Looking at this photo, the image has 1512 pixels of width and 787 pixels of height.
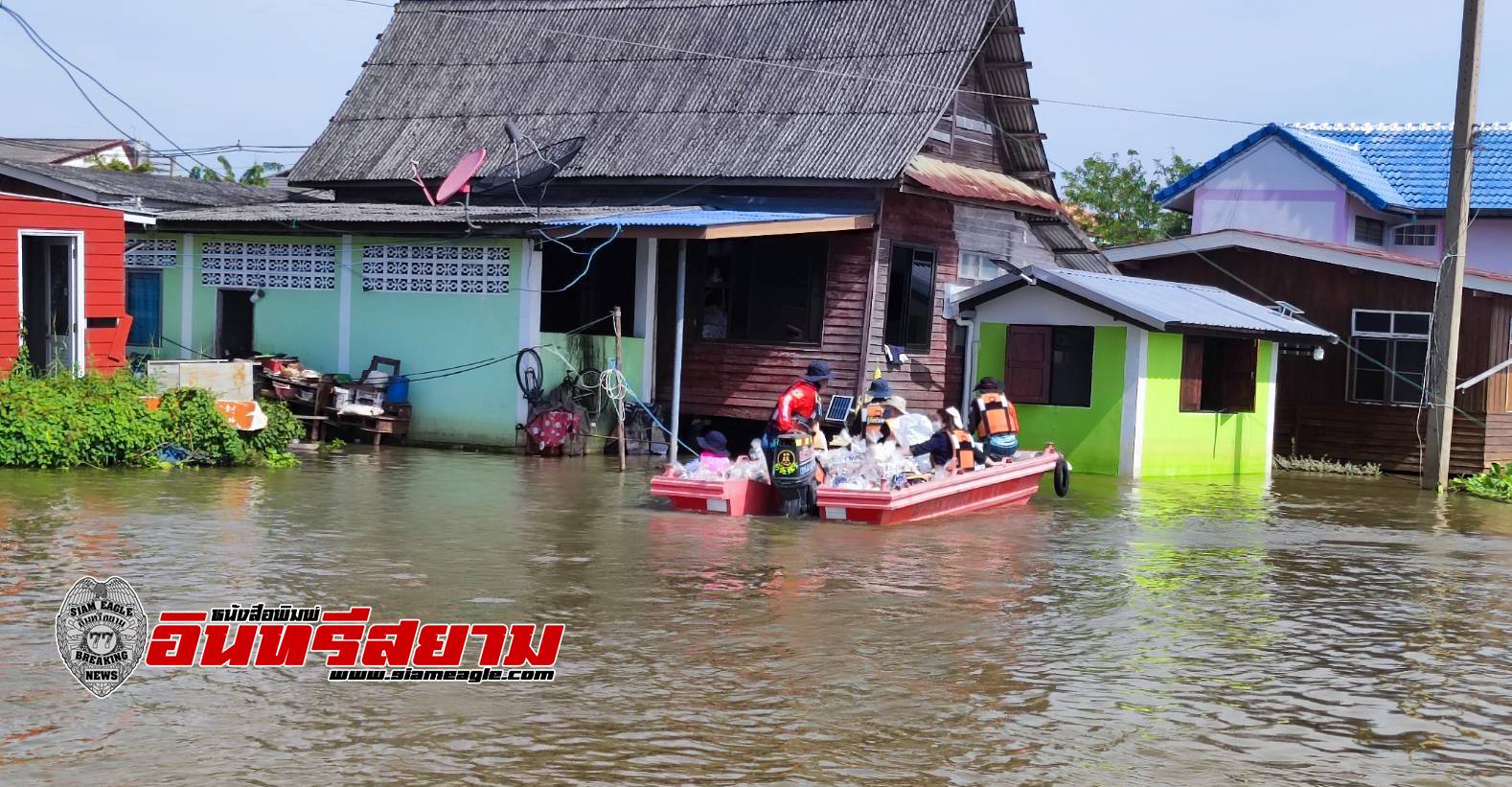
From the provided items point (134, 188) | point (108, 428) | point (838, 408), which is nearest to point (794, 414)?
point (838, 408)

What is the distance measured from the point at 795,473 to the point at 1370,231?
22.5 meters

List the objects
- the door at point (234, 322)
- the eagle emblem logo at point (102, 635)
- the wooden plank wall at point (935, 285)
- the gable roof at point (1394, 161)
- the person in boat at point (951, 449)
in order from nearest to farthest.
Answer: the eagle emblem logo at point (102, 635) → the person in boat at point (951, 449) → the wooden plank wall at point (935, 285) → the door at point (234, 322) → the gable roof at point (1394, 161)

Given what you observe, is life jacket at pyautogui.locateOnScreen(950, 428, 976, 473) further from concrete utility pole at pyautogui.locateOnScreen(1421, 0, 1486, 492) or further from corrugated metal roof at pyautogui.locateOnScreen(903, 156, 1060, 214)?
concrete utility pole at pyautogui.locateOnScreen(1421, 0, 1486, 492)

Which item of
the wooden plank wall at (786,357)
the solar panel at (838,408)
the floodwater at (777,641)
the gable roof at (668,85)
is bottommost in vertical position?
the floodwater at (777,641)

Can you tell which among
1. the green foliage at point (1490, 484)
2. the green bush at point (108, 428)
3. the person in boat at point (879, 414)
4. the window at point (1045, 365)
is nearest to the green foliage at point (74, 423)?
the green bush at point (108, 428)

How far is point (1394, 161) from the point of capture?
112 ft

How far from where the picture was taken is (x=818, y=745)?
7.84 m

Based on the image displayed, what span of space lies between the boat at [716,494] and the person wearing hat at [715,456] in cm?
29

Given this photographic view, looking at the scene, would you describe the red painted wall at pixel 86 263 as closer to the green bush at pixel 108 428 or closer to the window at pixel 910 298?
the green bush at pixel 108 428

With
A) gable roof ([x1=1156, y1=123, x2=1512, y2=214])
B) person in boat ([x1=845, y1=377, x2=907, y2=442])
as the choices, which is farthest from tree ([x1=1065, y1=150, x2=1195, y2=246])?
person in boat ([x1=845, y1=377, x2=907, y2=442])

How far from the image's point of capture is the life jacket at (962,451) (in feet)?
54.5

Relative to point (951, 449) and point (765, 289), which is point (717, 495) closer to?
point (951, 449)

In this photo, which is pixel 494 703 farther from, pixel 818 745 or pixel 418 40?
pixel 418 40

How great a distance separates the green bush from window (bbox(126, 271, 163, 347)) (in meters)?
5.96
